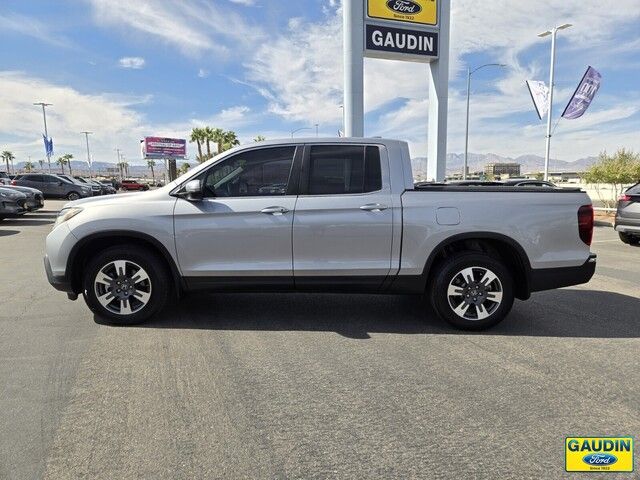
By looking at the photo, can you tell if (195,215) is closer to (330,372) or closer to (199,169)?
(199,169)

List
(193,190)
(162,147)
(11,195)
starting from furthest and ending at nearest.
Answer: (162,147) < (11,195) < (193,190)

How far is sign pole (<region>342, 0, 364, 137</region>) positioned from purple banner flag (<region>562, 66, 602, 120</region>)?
1000 centimetres

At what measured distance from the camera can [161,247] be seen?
13.9ft

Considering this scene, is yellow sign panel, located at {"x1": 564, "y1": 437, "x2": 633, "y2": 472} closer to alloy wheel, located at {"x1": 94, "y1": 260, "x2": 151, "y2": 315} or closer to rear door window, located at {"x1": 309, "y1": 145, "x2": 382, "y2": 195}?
rear door window, located at {"x1": 309, "y1": 145, "x2": 382, "y2": 195}

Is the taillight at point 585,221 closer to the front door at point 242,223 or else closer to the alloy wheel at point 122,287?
the front door at point 242,223

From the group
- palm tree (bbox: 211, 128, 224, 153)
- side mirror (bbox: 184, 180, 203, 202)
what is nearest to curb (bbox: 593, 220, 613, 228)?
side mirror (bbox: 184, 180, 203, 202)

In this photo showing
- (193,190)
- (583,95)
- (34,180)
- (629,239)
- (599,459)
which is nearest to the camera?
(599,459)

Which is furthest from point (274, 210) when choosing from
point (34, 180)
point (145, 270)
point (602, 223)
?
point (34, 180)

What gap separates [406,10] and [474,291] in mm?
18005

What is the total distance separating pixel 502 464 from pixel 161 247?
3385mm

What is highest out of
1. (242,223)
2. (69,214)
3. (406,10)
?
(406,10)

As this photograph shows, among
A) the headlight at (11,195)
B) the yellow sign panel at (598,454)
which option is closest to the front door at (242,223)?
the yellow sign panel at (598,454)

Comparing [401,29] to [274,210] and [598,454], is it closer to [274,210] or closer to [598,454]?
[274,210]

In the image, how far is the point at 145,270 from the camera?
430 centimetres
